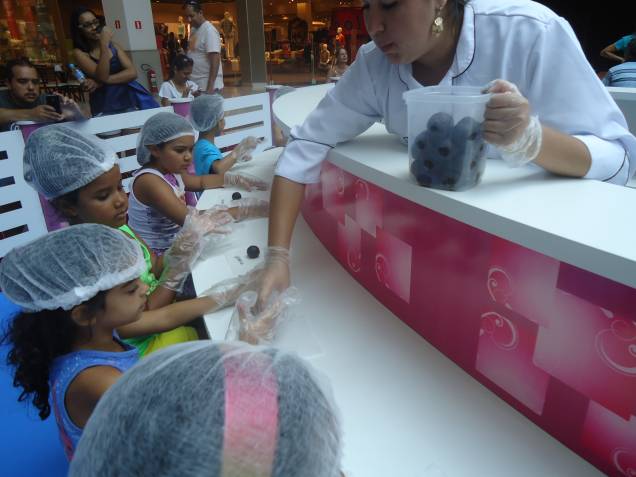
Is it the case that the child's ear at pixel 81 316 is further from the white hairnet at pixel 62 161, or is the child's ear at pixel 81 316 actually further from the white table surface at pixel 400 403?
the white hairnet at pixel 62 161

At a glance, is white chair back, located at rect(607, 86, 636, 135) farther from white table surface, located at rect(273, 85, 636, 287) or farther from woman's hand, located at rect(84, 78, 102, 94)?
woman's hand, located at rect(84, 78, 102, 94)

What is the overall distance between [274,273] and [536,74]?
780mm

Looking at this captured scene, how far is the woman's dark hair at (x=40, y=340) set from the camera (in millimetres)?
917

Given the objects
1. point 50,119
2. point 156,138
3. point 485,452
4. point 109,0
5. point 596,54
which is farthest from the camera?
point 596,54

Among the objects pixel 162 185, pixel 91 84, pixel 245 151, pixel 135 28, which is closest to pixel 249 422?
pixel 162 185

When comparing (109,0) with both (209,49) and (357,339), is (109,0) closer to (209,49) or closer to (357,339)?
(209,49)

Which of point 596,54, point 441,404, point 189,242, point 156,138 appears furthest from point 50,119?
point 596,54

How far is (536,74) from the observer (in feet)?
2.92

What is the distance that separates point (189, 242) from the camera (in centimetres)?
157

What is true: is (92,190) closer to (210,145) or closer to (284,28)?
(210,145)

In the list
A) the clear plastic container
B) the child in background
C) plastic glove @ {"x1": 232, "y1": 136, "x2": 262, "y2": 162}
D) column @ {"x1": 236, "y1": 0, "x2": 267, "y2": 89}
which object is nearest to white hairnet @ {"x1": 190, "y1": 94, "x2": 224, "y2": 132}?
plastic glove @ {"x1": 232, "y1": 136, "x2": 262, "y2": 162}

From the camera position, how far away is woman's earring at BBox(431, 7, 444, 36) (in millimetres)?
922

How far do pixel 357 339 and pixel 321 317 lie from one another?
0.13 m

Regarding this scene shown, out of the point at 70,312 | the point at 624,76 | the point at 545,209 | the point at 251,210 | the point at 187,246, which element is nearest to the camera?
the point at 545,209
